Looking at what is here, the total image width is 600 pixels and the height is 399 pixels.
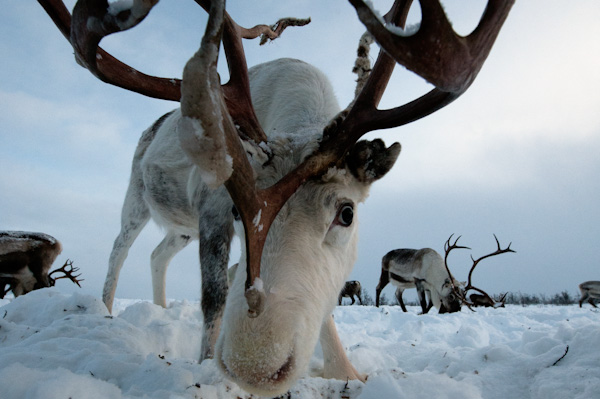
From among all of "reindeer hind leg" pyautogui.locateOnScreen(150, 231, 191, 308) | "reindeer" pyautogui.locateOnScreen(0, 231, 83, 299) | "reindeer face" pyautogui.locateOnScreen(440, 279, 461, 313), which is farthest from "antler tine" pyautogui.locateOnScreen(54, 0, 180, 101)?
"reindeer face" pyautogui.locateOnScreen(440, 279, 461, 313)

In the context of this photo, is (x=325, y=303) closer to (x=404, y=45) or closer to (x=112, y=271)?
(x=404, y=45)

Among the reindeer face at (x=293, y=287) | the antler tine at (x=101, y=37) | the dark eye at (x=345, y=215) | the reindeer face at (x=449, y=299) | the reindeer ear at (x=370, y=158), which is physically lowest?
the reindeer face at (x=449, y=299)

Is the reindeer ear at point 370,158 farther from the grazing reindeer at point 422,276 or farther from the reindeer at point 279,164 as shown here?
the grazing reindeer at point 422,276

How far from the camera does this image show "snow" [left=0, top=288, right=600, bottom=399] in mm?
1668

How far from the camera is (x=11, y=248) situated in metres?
8.36

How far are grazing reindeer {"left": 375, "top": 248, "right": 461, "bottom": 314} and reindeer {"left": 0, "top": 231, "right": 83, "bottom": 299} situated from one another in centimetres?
1098

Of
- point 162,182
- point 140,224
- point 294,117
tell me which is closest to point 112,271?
point 140,224

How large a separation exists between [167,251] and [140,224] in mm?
708

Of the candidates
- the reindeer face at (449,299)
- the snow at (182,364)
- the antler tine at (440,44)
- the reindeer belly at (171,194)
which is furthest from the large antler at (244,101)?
the reindeer face at (449,299)

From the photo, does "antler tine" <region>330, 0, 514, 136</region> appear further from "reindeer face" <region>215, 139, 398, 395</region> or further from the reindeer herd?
"reindeer face" <region>215, 139, 398, 395</region>

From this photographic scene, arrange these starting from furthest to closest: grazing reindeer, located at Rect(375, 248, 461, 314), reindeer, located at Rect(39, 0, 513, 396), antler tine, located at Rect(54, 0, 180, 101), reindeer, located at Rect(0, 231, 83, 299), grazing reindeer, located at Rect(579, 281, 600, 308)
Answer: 1. grazing reindeer, located at Rect(579, 281, 600, 308)
2. grazing reindeer, located at Rect(375, 248, 461, 314)
3. reindeer, located at Rect(0, 231, 83, 299)
4. antler tine, located at Rect(54, 0, 180, 101)
5. reindeer, located at Rect(39, 0, 513, 396)

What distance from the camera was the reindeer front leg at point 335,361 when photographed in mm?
2869

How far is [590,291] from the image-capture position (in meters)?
18.8

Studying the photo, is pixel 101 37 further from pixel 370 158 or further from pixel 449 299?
pixel 449 299
